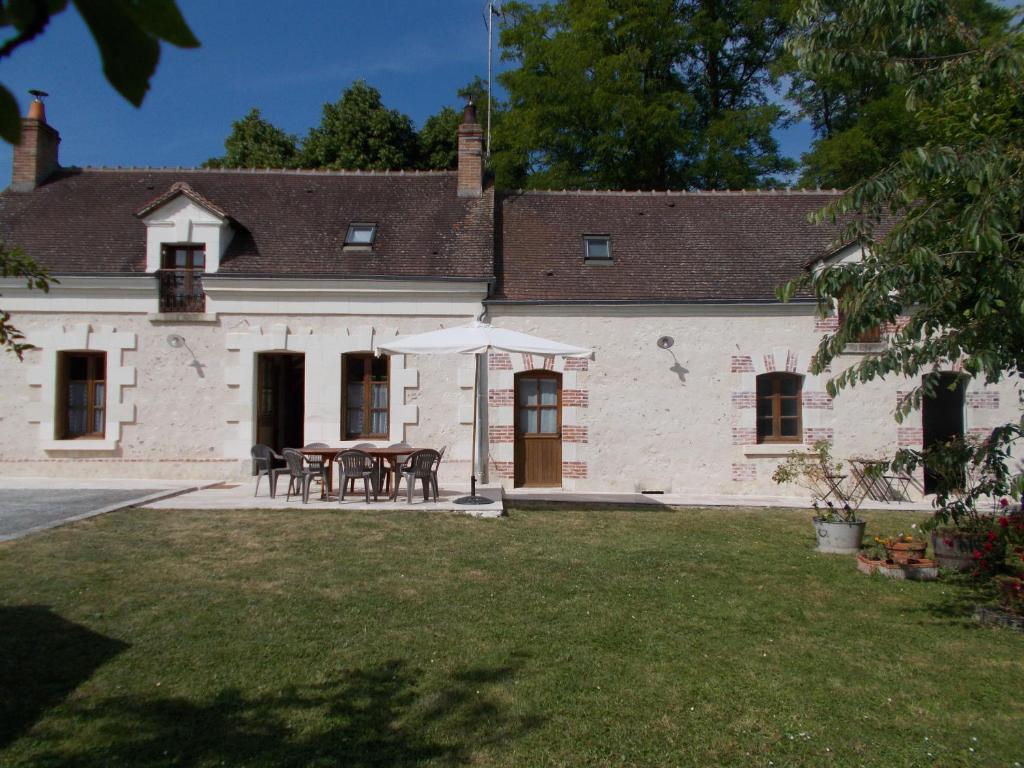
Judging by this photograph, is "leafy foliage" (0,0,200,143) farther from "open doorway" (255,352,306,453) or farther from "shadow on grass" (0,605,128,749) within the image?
"open doorway" (255,352,306,453)

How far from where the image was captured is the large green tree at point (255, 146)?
24.0 metres

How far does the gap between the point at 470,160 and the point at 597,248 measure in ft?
9.90

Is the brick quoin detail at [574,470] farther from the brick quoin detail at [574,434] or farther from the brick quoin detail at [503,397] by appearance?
the brick quoin detail at [503,397]

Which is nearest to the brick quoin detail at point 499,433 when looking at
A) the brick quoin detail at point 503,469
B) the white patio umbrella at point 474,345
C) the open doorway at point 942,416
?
the brick quoin detail at point 503,469

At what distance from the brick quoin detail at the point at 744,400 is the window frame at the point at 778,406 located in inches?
5.3

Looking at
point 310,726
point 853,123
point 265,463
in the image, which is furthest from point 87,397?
point 853,123

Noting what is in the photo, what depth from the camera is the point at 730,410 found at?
12.3 m

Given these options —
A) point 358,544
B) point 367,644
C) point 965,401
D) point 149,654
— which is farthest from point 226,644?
point 965,401

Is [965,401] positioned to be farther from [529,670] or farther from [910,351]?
[529,670]

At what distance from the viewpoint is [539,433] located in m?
12.6

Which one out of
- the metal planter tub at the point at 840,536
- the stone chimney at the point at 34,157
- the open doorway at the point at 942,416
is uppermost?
the stone chimney at the point at 34,157

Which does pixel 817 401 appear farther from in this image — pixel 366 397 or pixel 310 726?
pixel 310 726

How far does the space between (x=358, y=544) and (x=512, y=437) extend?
5346mm

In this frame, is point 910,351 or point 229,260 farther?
point 229,260
